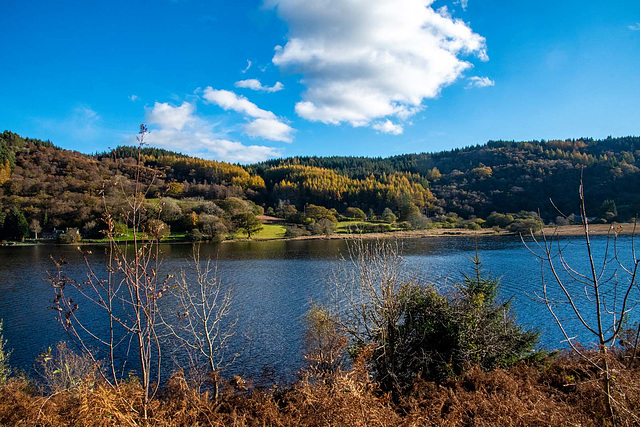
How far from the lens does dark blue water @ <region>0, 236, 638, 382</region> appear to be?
17047 mm

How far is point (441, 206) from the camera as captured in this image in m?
126

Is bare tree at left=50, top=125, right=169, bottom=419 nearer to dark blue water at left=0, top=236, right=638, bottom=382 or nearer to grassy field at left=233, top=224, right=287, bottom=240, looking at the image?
dark blue water at left=0, top=236, right=638, bottom=382

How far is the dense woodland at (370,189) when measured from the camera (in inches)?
3137

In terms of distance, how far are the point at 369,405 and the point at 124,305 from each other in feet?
56.6

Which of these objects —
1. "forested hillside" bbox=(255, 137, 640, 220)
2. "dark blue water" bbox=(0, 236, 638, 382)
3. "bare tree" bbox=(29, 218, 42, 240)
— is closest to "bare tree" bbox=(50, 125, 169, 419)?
"dark blue water" bbox=(0, 236, 638, 382)

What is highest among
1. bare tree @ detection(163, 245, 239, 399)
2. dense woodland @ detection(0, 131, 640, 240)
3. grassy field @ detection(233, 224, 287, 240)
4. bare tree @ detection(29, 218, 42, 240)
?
dense woodland @ detection(0, 131, 640, 240)

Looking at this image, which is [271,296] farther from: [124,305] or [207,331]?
[207,331]

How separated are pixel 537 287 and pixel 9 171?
12139 cm

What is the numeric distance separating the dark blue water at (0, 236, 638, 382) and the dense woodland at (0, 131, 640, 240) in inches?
928

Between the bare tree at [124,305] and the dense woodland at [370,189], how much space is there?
38956 millimetres

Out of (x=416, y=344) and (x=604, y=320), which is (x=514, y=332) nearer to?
(x=416, y=344)

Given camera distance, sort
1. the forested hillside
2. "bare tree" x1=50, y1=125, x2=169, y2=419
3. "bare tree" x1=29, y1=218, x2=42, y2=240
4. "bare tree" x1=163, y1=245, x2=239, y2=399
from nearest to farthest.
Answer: "bare tree" x1=50, y1=125, x2=169, y2=419 < "bare tree" x1=163, y1=245, x2=239, y2=399 < "bare tree" x1=29, y1=218, x2=42, y2=240 < the forested hillside

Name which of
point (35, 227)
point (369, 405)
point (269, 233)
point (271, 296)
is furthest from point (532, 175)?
point (35, 227)

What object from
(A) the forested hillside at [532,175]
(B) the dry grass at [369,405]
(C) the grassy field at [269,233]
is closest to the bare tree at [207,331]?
(B) the dry grass at [369,405]
